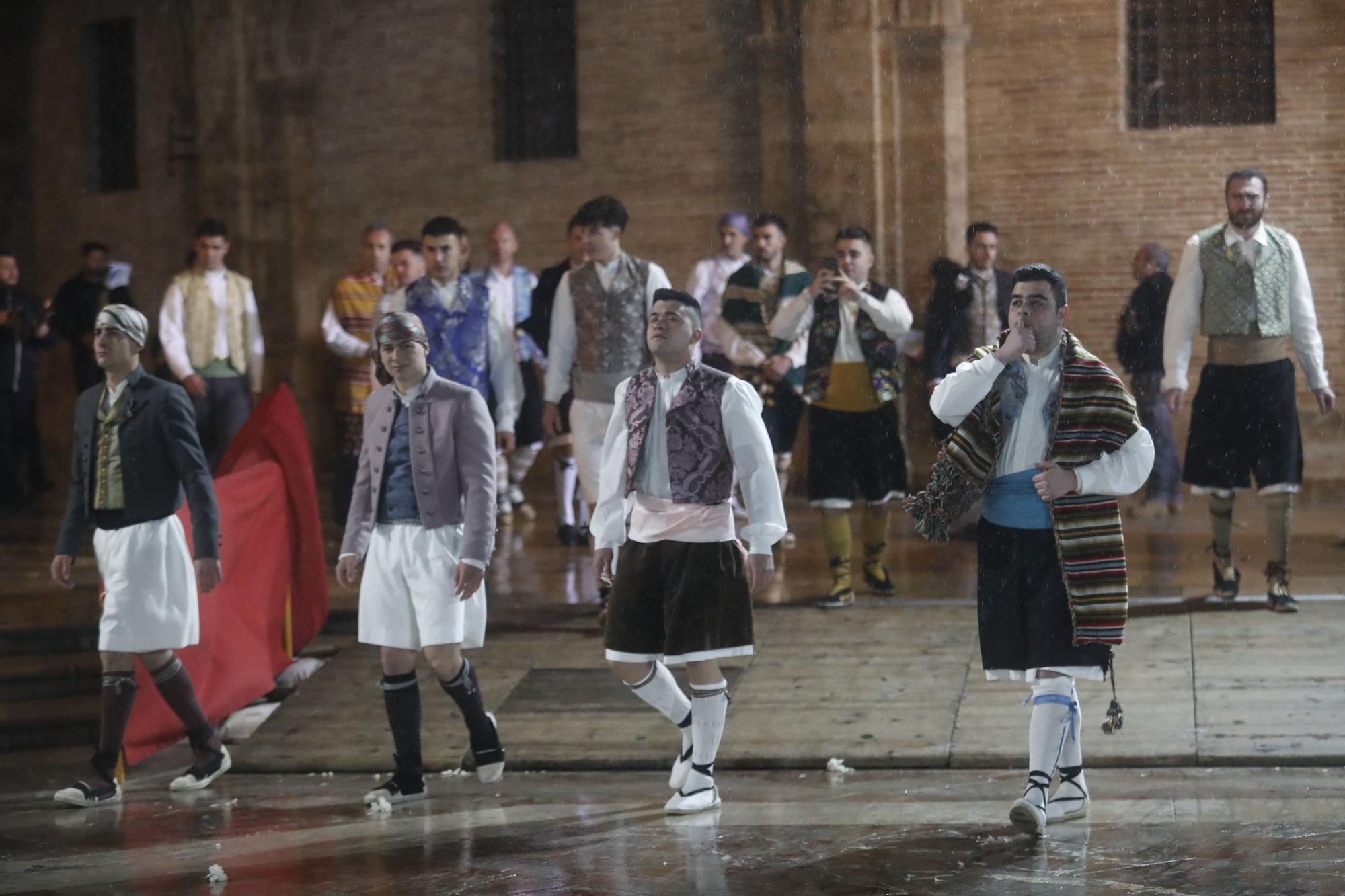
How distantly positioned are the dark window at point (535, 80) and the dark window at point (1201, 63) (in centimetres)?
406

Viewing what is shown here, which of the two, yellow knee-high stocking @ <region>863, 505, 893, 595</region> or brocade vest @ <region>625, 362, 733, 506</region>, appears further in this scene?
yellow knee-high stocking @ <region>863, 505, 893, 595</region>

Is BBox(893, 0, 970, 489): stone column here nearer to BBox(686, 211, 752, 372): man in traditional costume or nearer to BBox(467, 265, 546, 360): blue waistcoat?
BBox(686, 211, 752, 372): man in traditional costume

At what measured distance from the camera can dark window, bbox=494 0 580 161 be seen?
13.9 m

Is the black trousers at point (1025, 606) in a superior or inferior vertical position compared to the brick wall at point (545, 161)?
inferior

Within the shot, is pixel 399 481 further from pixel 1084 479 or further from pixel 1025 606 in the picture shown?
pixel 1084 479

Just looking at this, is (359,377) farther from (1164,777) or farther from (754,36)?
(1164,777)

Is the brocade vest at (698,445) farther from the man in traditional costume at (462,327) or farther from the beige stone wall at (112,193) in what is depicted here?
the beige stone wall at (112,193)

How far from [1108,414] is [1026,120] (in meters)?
7.53

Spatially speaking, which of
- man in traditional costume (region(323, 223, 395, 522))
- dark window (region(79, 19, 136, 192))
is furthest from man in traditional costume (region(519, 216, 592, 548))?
dark window (region(79, 19, 136, 192))

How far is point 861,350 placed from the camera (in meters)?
8.23

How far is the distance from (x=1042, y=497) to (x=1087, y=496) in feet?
0.45

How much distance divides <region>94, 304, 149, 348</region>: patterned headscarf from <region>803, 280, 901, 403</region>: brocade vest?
301 centimetres

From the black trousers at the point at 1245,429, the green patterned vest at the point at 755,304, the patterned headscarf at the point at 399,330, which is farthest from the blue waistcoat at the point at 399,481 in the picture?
the black trousers at the point at 1245,429

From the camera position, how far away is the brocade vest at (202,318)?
987 cm
